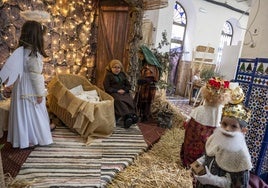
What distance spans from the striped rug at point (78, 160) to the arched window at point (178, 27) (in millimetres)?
5430

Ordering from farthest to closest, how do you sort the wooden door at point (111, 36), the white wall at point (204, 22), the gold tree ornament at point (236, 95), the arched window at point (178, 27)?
the arched window at point (178, 27) < the white wall at point (204, 22) < the wooden door at point (111, 36) < the gold tree ornament at point (236, 95)

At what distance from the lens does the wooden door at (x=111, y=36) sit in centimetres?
402

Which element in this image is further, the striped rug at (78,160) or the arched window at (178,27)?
the arched window at (178,27)

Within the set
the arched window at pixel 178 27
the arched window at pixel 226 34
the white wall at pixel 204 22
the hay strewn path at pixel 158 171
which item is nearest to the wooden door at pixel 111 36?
the hay strewn path at pixel 158 171

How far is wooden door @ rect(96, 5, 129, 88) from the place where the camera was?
13.2 feet

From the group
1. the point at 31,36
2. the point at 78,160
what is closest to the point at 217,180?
the point at 78,160

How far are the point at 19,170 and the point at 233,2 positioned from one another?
8.97 meters

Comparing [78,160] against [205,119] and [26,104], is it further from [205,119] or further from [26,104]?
[205,119]

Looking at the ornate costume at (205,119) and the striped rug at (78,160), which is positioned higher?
the ornate costume at (205,119)

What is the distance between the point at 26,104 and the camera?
7.47 feet

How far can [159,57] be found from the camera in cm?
414

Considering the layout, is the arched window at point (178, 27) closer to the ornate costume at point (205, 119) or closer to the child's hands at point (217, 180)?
the ornate costume at point (205, 119)

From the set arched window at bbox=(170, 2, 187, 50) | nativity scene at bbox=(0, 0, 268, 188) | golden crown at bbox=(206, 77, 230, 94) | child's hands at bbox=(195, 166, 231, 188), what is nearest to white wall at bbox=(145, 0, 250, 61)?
arched window at bbox=(170, 2, 187, 50)

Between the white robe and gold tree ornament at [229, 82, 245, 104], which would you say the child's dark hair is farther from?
gold tree ornament at [229, 82, 245, 104]
